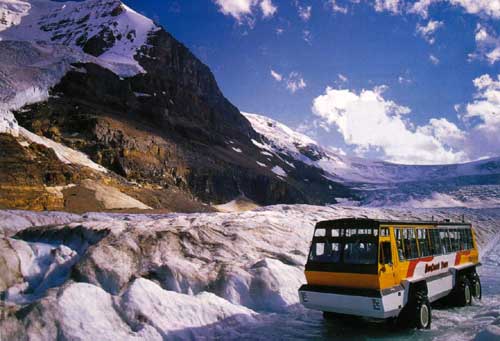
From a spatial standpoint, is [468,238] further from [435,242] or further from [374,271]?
[374,271]

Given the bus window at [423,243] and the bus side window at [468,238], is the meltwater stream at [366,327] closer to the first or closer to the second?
the bus window at [423,243]

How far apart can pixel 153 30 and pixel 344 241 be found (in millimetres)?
151087

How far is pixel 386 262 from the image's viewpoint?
33.6 ft

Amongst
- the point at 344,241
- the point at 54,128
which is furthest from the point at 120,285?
the point at 54,128

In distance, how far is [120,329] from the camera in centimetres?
988

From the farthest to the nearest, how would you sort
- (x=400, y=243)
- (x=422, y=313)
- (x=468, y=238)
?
(x=468, y=238) → (x=400, y=243) → (x=422, y=313)

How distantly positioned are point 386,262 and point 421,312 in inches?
72.8

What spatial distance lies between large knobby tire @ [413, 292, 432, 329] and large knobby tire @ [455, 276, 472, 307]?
133 inches

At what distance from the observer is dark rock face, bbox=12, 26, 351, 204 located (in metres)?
68.9

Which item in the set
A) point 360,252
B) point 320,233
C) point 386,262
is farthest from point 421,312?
point 320,233

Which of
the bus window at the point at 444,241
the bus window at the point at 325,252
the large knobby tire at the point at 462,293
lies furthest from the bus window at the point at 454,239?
the bus window at the point at 325,252

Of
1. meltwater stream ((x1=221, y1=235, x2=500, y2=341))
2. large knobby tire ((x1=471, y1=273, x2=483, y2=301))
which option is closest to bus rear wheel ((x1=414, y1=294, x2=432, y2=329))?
meltwater stream ((x1=221, y1=235, x2=500, y2=341))

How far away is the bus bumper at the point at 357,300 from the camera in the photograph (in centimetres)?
969

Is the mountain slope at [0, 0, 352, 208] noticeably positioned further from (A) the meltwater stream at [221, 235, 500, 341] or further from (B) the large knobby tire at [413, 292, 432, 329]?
(B) the large knobby tire at [413, 292, 432, 329]
